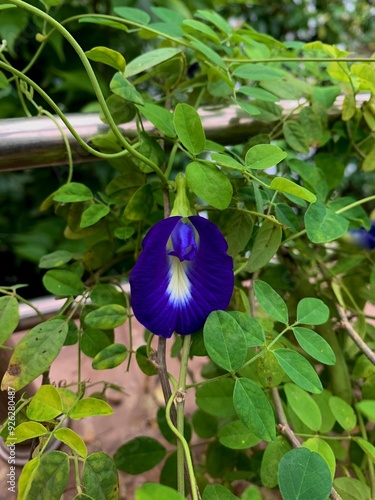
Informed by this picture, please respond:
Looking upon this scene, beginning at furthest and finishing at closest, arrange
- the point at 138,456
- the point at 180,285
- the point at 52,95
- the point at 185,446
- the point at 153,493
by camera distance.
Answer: the point at 52,95, the point at 138,456, the point at 180,285, the point at 185,446, the point at 153,493

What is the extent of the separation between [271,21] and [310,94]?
1.82 m

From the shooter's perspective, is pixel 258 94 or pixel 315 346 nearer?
pixel 315 346

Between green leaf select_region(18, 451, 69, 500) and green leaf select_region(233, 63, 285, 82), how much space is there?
16.7 inches

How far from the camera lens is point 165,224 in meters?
0.41

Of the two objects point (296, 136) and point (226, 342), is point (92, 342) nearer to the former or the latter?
point (226, 342)

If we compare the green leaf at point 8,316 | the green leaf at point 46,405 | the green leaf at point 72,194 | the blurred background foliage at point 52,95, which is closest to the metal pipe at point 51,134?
the green leaf at point 72,194

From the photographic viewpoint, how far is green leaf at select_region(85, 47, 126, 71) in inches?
16.7

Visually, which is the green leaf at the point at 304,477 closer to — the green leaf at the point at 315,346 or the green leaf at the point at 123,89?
the green leaf at the point at 315,346

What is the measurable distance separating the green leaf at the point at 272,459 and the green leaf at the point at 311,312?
0.11 m

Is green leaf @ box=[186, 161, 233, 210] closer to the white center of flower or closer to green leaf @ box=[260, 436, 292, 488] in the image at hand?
the white center of flower

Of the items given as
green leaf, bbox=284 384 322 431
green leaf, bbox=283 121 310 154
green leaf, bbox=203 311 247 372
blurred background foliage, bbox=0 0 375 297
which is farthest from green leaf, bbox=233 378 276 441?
blurred background foliage, bbox=0 0 375 297

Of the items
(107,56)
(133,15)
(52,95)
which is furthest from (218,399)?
(52,95)

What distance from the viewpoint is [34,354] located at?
0.42 m

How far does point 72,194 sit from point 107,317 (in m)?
0.14
